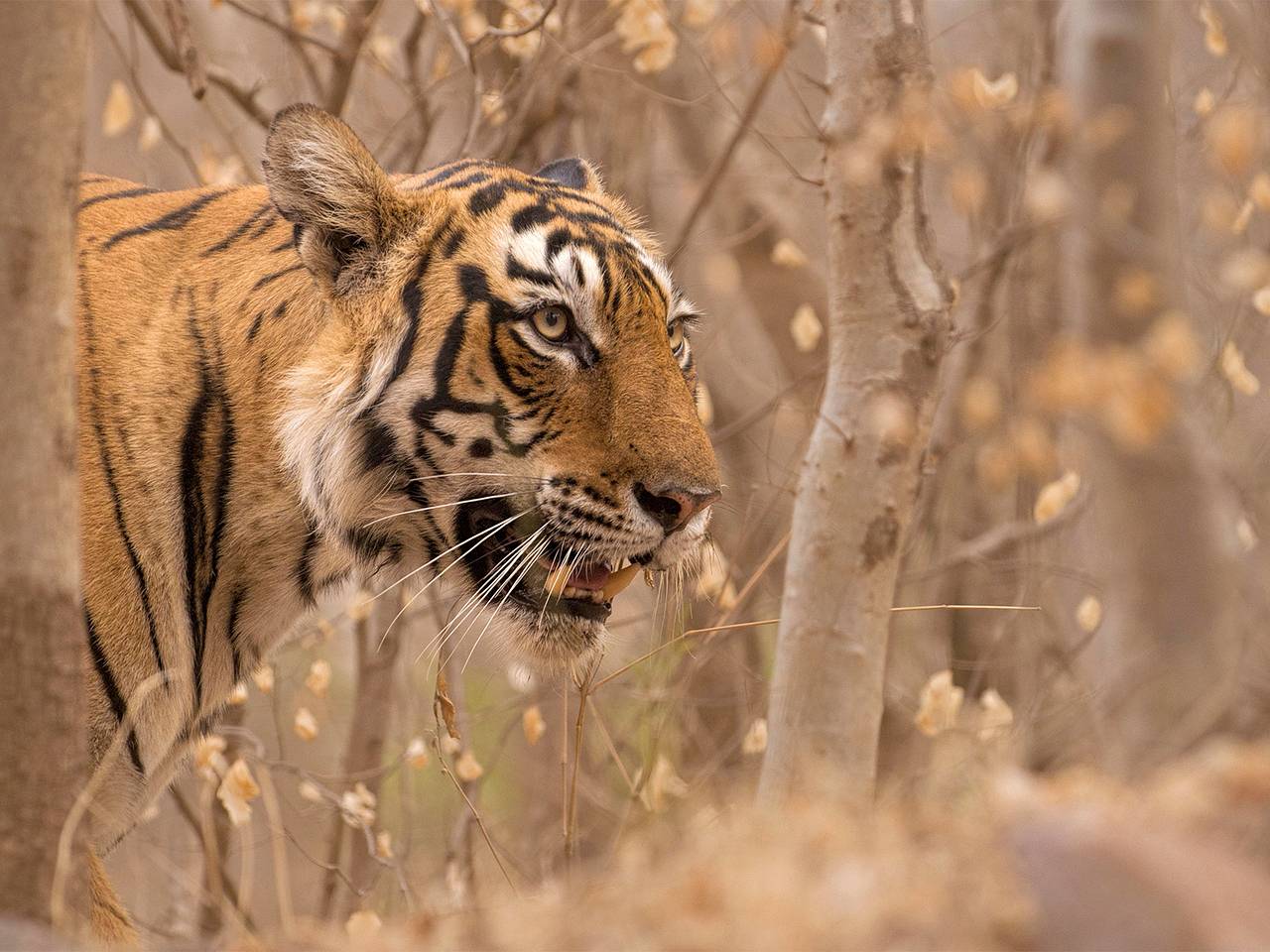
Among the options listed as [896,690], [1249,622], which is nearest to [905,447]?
[1249,622]

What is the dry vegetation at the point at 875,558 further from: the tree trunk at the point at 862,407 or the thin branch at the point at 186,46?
the thin branch at the point at 186,46

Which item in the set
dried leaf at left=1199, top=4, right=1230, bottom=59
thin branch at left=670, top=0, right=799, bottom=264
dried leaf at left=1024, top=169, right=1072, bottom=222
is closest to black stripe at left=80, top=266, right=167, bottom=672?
thin branch at left=670, top=0, right=799, bottom=264

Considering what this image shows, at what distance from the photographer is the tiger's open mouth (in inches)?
131

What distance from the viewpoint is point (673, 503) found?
3203mm

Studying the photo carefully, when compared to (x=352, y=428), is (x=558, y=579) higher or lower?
lower

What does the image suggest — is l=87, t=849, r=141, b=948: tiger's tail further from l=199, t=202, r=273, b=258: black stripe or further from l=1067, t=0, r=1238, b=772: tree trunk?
l=1067, t=0, r=1238, b=772: tree trunk

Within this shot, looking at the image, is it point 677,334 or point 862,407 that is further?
point 677,334

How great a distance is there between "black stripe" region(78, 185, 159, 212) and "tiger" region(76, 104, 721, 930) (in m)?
0.19

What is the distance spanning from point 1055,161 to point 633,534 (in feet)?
11.9

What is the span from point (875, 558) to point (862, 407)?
0.34 m

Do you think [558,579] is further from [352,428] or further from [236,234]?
[236,234]

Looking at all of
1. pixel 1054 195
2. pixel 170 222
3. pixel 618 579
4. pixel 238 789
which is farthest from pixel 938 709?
pixel 170 222

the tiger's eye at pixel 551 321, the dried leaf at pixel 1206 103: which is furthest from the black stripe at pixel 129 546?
the dried leaf at pixel 1206 103

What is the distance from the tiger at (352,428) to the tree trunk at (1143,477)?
0.95 meters
